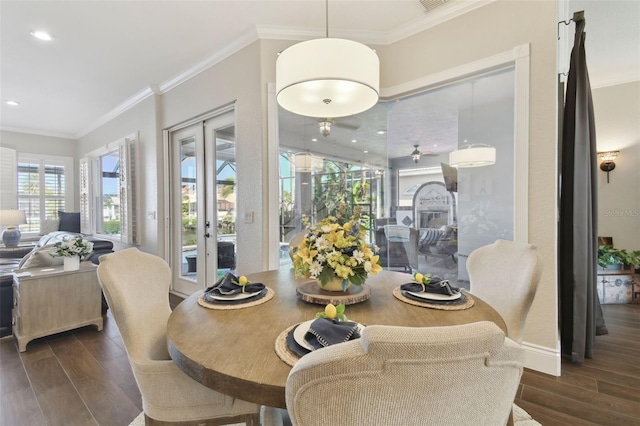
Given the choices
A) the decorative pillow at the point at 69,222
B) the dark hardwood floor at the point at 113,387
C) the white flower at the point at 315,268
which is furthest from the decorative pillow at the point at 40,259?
the decorative pillow at the point at 69,222

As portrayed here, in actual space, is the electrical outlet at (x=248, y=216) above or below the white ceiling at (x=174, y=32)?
below

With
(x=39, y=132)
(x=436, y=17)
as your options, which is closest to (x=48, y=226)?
(x=39, y=132)

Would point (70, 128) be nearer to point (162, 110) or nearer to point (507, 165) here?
point (162, 110)

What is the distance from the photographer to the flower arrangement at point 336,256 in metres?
1.27

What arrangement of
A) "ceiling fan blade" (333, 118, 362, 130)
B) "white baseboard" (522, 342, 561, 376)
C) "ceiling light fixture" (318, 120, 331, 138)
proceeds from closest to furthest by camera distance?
"white baseboard" (522, 342, 561, 376) → "ceiling light fixture" (318, 120, 331, 138) → "ceiling fan blade" (333, 118, 362, 130)

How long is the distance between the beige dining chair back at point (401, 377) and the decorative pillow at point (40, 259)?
Result: 3522 millimetres

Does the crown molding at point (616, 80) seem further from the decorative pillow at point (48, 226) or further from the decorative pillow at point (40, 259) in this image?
the decorative pillow at point (48, 226)

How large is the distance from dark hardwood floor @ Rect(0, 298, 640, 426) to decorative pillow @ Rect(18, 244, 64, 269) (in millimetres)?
709

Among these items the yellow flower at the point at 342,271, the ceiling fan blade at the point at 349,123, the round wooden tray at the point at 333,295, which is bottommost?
the round wooden tray at the point at 333,295

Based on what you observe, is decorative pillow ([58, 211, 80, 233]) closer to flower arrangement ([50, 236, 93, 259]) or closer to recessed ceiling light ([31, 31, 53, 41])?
flower arrangement ([50, 236, 93, 259])

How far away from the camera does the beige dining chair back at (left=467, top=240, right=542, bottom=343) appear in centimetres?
135

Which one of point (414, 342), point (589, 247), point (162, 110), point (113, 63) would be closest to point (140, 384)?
point (414, 342)

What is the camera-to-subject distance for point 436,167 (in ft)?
11.2

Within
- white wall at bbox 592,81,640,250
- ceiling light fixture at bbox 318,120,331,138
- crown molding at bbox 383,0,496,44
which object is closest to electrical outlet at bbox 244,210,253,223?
ceiling light fixture at bbox 318,120,331,138
